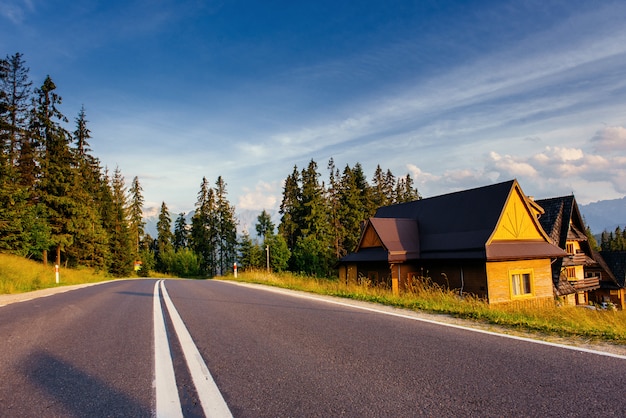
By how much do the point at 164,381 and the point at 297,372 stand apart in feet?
4.49

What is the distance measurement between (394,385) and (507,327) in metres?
4.03

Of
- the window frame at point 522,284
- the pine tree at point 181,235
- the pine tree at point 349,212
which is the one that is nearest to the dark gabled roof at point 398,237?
the window frame at point 522,284

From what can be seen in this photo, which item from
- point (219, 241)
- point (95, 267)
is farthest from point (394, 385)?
point (219, 241)

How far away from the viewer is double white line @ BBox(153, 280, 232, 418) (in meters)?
2.92

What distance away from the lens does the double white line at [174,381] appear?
292 cm

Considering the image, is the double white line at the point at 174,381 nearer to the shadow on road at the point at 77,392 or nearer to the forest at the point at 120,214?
the shadow on road at the point at 77,392

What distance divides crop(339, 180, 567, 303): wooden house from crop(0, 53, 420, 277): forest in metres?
19.5

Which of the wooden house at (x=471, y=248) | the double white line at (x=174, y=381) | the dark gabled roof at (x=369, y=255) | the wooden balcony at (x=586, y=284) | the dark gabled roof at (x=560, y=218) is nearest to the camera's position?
the double white line at (x=174, y=381)

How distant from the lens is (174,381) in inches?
143

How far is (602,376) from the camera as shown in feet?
11.7

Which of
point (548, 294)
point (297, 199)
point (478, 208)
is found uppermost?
point (297, 199)

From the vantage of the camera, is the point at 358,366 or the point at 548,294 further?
the point at 548,294

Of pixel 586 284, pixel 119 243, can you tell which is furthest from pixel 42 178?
pixel 586 284

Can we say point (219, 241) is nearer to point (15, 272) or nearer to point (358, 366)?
point (15, 272)
